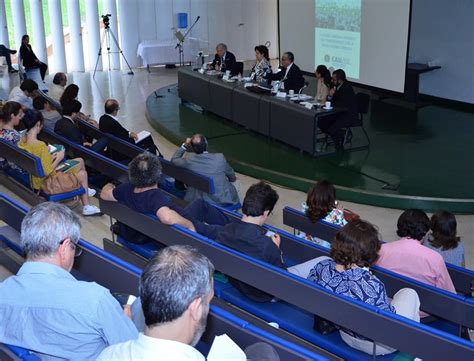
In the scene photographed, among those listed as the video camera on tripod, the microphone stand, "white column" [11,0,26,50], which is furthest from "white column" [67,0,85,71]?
the microphone stand

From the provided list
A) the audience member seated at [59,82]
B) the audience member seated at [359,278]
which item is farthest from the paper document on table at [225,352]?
the audience member seated at [59,82]

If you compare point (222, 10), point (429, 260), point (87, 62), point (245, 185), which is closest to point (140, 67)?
point (87, 62)

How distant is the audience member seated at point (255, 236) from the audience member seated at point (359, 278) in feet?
1.16

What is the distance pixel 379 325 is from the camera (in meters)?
2.92

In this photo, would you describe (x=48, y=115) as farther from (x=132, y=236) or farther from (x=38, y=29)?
(x=38, y=29)

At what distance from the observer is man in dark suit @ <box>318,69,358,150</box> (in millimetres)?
8586

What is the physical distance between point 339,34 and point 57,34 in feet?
24.8

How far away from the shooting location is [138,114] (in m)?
11.8

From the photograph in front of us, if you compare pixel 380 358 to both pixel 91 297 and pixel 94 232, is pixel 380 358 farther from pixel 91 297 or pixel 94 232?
pixel 94 232

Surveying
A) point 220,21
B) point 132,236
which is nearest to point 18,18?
point 220,21

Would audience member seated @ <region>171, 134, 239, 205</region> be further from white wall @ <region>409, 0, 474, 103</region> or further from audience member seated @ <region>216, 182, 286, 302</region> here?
white wall @ <region>409, 0, 474, 103</region>

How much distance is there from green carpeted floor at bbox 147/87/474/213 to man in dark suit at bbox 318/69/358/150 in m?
0.33

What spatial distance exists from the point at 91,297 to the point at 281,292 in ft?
4.05

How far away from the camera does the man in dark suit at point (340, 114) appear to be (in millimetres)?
8586
